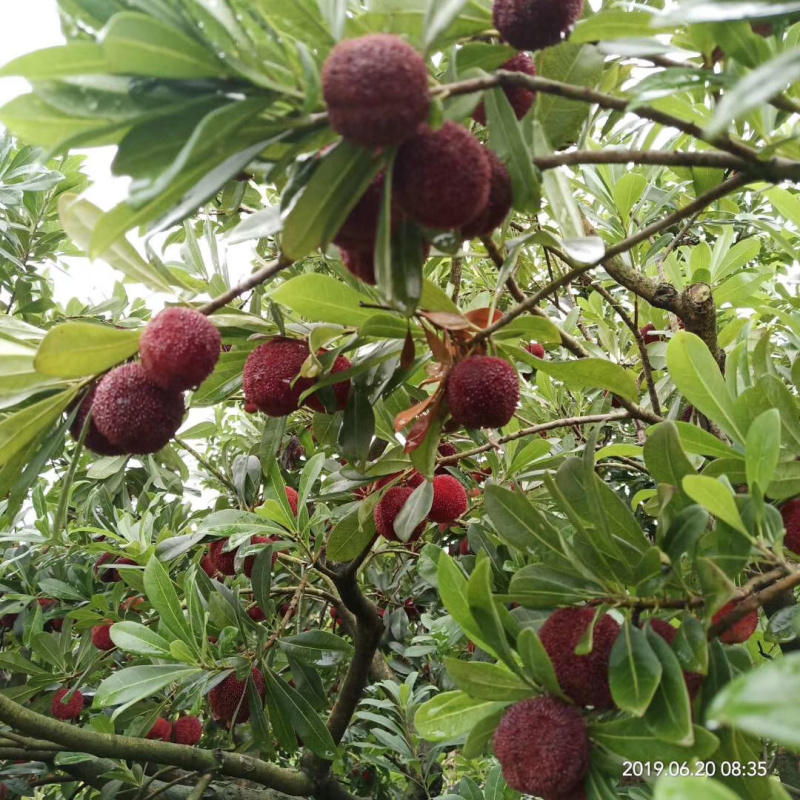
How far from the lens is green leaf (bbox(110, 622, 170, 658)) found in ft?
4.86

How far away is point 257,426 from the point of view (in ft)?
8.30

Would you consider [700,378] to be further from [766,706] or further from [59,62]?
[59,62]

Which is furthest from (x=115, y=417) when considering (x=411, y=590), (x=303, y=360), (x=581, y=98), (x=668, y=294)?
(x=411, y=590)

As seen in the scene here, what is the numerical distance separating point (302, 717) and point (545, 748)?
96cm

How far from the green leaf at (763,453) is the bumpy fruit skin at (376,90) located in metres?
0.49

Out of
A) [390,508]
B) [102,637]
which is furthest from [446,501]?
[102,637]

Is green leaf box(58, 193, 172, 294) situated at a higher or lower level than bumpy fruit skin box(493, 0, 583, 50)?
lower

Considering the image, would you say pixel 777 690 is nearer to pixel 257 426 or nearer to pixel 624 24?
pixel 624 24

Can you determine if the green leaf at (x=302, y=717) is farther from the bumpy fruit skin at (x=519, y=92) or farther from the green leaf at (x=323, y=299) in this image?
the bumpy fruit skin at (x=519, y=92)

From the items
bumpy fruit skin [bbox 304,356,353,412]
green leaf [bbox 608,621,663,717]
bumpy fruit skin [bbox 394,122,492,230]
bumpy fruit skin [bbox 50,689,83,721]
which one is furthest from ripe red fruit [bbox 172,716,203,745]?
bumpy fruit skin [bbox 394,122,492,230]

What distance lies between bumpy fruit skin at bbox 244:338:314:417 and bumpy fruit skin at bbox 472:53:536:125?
42 centimetres

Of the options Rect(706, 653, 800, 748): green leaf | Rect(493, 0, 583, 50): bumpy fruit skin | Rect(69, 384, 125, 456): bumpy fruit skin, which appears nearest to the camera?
Rect(706, 653, 800, 748): green leaf

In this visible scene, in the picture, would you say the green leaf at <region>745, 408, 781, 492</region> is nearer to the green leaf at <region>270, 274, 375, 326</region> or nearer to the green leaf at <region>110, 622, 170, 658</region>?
the green leaf at <region>270, 274, 375, 326</region>

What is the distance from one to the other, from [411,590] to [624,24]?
2380 millimetres
